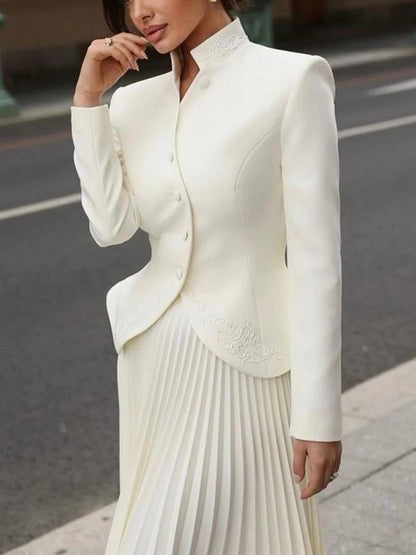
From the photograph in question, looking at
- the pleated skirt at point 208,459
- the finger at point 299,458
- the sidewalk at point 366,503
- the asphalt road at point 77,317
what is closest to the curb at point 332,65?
the asphalt road at point 77,317

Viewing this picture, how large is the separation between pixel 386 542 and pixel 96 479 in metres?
1.43

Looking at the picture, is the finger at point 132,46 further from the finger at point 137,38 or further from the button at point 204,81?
the button at point 204,81

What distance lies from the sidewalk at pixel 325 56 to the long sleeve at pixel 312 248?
1385 cm

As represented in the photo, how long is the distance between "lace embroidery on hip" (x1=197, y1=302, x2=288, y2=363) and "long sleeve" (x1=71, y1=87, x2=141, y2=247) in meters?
0.24

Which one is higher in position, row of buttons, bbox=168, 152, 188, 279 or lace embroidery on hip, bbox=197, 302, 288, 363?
row of buttons, bbox=168, 152, 188, 279

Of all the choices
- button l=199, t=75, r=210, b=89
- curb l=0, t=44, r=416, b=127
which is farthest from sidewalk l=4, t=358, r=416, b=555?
curb l=0, t=44, r=416, b=127

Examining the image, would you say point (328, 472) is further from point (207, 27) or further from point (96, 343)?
point (96, 343)

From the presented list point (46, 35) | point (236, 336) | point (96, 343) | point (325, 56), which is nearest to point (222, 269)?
point (236, 336)

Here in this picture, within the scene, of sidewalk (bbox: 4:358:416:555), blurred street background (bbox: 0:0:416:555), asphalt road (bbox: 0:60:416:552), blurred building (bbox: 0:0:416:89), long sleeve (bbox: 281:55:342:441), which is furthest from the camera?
blurred building (bbox: 0:0:416:89)

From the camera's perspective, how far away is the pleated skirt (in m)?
2.49

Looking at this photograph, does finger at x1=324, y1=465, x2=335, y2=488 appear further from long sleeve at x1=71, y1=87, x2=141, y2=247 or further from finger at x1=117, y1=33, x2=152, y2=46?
finger at x1=117, y1=33, x2=152, y2=46

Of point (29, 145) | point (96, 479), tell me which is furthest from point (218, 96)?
point (29, 145)

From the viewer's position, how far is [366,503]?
178 inches

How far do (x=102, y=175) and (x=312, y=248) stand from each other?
456mm
